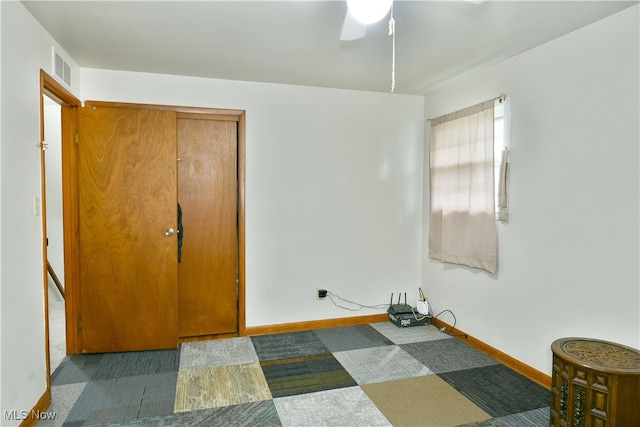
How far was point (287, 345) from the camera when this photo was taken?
3439 millimetres

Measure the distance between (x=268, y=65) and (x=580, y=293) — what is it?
277 cm

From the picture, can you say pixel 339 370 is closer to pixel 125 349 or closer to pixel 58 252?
pixel 125 349

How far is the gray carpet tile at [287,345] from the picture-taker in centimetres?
325

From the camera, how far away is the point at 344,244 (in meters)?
3.99

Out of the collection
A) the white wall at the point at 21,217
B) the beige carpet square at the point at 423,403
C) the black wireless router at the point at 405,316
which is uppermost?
the white wall at the point at 21,217

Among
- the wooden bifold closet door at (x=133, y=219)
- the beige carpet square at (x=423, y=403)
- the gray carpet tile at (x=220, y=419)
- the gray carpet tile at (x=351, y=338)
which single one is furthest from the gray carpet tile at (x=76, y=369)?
the beige carpet square at (x=423, y=403)

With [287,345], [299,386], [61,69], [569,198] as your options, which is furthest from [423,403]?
[61,69]

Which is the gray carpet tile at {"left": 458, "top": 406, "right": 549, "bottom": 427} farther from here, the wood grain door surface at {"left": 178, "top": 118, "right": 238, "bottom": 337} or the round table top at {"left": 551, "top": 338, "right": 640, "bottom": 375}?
the wood grain door surface at {"left": 178, "top": 118, "right": 238, "bottom": 337}

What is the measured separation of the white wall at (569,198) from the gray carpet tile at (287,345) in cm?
144

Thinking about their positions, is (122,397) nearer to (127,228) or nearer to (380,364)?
(127,228)

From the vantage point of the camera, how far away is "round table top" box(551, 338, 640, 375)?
191cm

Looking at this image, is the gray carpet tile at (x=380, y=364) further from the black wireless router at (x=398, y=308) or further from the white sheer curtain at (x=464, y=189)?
the white sheer curtain at (x=464, y=189)

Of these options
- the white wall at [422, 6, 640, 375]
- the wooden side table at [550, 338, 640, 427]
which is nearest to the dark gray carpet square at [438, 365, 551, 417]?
the white wall at [422, 6, 640, 375]

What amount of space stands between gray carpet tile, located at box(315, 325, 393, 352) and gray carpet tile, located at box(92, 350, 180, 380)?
50.6 inches
